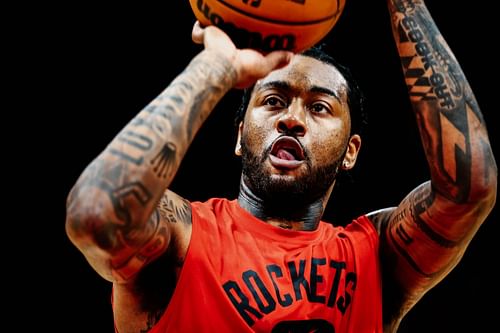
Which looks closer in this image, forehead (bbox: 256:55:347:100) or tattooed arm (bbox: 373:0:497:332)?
tattooed arm (bbox: 373:0:497:332)

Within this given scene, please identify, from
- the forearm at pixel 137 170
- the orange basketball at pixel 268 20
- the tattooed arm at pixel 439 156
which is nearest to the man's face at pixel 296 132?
the tattooed arm at pixel 439 156

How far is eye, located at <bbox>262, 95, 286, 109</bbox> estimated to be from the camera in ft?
8.25

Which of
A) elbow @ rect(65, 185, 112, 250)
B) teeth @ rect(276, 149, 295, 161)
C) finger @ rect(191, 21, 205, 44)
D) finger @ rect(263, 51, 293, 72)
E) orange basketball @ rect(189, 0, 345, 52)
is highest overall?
orange basketball @ rect(189, 0, 345, 52)

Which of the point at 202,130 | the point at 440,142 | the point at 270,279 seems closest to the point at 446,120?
the point at 440,142

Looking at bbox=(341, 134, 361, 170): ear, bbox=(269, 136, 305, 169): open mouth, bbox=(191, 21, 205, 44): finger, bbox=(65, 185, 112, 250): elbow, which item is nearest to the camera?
bbox=(65, 185, 112, 250): elbow

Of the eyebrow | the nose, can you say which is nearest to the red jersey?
the nose

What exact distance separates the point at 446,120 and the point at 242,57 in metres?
0.64

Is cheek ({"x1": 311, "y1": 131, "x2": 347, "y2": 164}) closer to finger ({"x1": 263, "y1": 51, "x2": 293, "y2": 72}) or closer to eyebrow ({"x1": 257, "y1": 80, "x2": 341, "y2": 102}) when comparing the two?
eyebrow ({"x1": 257, "y1": 80, "x2": 341, "y2": 102})

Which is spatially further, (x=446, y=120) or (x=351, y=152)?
(x=351, y=152)

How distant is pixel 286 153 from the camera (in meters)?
2.42

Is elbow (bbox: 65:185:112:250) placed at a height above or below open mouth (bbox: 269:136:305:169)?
above

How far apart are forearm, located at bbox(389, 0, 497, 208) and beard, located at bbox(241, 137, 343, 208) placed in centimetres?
42

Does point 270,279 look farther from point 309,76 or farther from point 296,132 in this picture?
point 309,76

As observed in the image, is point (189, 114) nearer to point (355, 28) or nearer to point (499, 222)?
point (355, 28)
